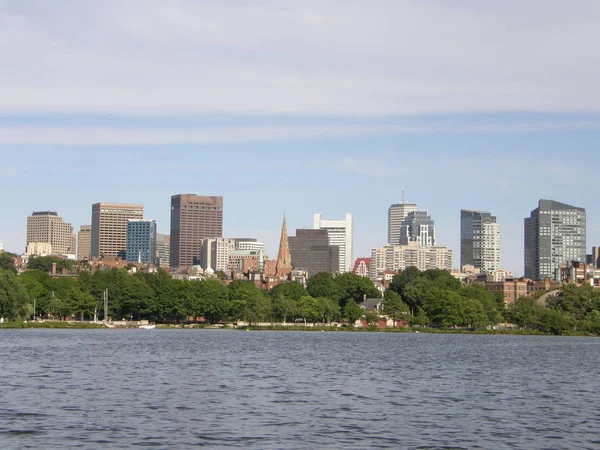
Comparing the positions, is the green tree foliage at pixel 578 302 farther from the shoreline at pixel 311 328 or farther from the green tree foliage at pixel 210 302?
the green tree foliage at pixel 210 302

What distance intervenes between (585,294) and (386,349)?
284ft

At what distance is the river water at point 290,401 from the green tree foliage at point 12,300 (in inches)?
2367

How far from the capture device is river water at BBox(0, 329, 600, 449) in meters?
41.2

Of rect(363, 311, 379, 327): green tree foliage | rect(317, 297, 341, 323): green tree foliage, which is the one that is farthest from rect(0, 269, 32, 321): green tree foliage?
rect(363, 311, 379, 327): green tree foliage

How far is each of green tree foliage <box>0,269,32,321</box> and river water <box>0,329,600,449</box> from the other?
60.1 metres

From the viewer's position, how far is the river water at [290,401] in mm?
41250

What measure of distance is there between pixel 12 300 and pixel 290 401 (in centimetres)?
10666

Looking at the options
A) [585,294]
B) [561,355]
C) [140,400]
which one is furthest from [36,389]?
[585,294]

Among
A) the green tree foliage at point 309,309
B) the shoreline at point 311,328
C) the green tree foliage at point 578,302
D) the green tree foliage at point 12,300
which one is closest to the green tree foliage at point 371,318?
the shoreline at point 311,328

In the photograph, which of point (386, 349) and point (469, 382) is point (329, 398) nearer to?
point (469, 382)

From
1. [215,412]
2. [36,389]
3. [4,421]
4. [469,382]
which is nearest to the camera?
[4,421]

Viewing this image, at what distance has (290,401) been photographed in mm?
52906

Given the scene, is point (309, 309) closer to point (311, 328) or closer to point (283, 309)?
point (283, 309)

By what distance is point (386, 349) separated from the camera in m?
108
